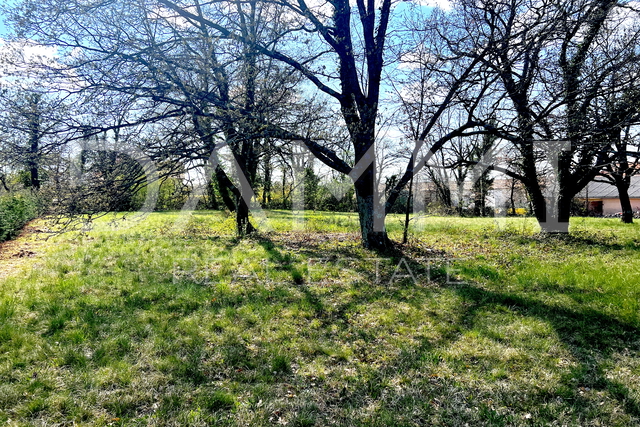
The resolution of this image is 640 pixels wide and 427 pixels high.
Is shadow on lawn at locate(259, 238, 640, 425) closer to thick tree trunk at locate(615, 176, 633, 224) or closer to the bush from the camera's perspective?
the bush

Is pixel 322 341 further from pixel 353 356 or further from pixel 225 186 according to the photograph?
pixel 225 186

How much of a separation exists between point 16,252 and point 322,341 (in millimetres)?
8925

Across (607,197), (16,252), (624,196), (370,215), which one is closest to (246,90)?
(370,215)

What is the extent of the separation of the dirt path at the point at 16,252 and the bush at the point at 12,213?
1.11 ft

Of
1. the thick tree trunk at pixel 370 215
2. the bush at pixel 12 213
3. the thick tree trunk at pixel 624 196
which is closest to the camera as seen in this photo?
the thick tree trunk at pixel 370 215

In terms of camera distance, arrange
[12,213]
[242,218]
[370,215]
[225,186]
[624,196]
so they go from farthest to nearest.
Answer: [624,196]
[225,186]
[12,213]
[242,218]
[370,215]

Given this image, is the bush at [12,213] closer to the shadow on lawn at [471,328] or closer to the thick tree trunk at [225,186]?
the thick tree trunk at [225,186]

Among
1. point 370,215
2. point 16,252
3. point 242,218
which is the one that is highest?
point 370,215

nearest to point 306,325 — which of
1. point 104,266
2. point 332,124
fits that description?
point 332,124

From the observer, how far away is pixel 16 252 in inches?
336

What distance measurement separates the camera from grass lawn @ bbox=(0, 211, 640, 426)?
2695 millimetres

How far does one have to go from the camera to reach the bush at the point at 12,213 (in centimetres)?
1034

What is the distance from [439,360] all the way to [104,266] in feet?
20.9

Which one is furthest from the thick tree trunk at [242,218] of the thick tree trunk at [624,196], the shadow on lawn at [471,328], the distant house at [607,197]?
the distant house at [607,197]
